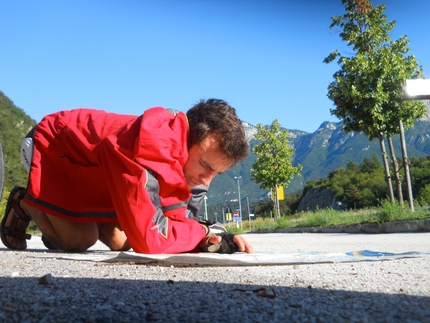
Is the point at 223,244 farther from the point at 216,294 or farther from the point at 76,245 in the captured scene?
the point at 216,294

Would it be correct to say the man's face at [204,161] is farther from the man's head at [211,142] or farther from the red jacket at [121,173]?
the red jacket at [121,173]

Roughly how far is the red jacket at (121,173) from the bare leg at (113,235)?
16.6 inches

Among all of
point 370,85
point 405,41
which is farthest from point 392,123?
point 405,41

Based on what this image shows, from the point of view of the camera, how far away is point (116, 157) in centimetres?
237

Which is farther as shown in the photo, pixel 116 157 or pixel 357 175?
pixel 357 175

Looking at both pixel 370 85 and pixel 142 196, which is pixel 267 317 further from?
pixel 370 85

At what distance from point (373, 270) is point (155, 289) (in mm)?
1156

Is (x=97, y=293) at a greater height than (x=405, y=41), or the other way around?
(x=405, y=41)

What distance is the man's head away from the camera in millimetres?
2748

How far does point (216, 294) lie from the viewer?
5.05 ft

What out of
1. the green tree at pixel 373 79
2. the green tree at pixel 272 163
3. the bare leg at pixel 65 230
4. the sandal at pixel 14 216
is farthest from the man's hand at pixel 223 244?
the green tree at pixel 272 163

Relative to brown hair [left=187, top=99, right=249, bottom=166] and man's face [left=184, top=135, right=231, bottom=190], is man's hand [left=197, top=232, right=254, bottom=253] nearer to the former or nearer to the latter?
man's face [left=184, top=135, right=231, bottom=190]

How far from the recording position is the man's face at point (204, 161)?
2748mm

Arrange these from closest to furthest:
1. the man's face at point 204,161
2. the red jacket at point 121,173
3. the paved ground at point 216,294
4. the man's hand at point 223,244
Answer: the paved ground at point 216,294, the red jacket at point 121,173, the man's face at point 204,161, the man's hand at point 223,244
